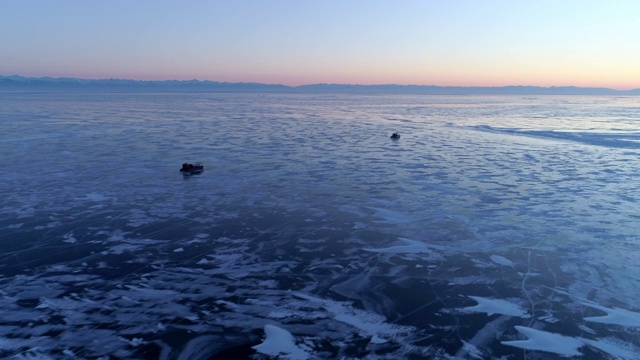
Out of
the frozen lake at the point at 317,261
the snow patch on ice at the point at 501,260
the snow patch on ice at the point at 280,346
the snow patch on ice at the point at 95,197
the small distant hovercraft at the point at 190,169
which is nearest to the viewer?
the snow patch on ice at the point at 280,346

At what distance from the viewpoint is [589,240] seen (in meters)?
8.04

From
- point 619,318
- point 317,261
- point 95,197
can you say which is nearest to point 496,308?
point 619,318

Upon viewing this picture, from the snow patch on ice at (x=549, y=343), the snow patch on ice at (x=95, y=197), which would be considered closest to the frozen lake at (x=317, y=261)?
the snow patch on ice at (x=549, y=343)

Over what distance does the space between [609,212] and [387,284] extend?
254 inches

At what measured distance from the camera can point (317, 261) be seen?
7137 millimetres

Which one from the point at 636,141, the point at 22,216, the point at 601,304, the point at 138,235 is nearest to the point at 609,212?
the point at 601,304

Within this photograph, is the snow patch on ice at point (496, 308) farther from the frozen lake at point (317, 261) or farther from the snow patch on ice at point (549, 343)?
the snow patch on ice at point (549, 343)

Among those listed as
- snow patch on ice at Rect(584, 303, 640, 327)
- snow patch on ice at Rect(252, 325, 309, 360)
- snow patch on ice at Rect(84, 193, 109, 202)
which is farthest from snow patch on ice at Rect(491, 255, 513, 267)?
snow patch on ice at Rect(84, 193, 109, 202)

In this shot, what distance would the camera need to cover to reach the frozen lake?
4992 mm

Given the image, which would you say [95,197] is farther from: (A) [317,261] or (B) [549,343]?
(B) [549,343]

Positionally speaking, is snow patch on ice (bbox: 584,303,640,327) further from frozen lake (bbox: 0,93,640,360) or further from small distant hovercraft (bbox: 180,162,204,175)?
small distant hovercraft (bbox: 180,162,204,175)

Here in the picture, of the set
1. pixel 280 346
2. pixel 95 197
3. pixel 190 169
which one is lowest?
pixel 280 346

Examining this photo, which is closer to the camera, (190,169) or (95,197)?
(95,197)

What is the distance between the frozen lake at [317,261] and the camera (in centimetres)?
499
